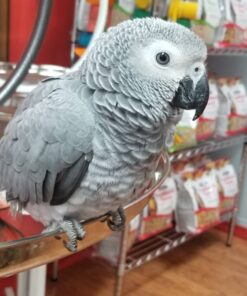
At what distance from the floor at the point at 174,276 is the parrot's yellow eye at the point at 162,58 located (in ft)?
4.16

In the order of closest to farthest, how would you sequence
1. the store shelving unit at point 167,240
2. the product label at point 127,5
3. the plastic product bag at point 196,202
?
the product label at point 127,5 < the store shelving unit at point 167,240 < the plastic product bag at point 196,202

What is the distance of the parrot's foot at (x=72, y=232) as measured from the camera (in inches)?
25.1

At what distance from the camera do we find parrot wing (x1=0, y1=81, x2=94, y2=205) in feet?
2.18

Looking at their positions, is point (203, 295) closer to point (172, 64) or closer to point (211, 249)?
point (211, 249)

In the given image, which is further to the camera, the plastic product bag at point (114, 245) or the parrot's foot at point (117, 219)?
the plastic product bag at point (114, 245)

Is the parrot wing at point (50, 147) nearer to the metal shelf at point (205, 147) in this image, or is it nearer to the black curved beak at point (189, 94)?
the black curved beak at point (189, 94)

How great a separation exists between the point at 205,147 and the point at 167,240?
1.38 feet

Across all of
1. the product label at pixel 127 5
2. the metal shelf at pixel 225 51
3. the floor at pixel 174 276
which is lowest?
the floor at pixel 174 276

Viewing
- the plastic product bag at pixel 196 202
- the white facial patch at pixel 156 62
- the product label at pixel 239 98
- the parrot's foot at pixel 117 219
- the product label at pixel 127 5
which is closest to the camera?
the white facial patch at pixel 156 62

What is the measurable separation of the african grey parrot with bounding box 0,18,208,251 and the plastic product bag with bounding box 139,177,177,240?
105cm

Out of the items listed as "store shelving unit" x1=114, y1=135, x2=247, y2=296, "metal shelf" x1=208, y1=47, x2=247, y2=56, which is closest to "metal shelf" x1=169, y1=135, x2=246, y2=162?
"store shelving unit" x1=114, y1=135, x2=247, y2=296

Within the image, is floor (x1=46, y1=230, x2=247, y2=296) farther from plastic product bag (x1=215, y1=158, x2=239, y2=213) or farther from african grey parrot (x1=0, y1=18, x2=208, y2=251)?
african grey parrot (x1=0, y1=18, x2=208, y2=251)

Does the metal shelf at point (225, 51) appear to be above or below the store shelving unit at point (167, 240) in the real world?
above

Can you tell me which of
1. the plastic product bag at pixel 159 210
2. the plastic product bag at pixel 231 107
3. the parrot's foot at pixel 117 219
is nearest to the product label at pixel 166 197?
the plastic product bag at pixel 159 210
